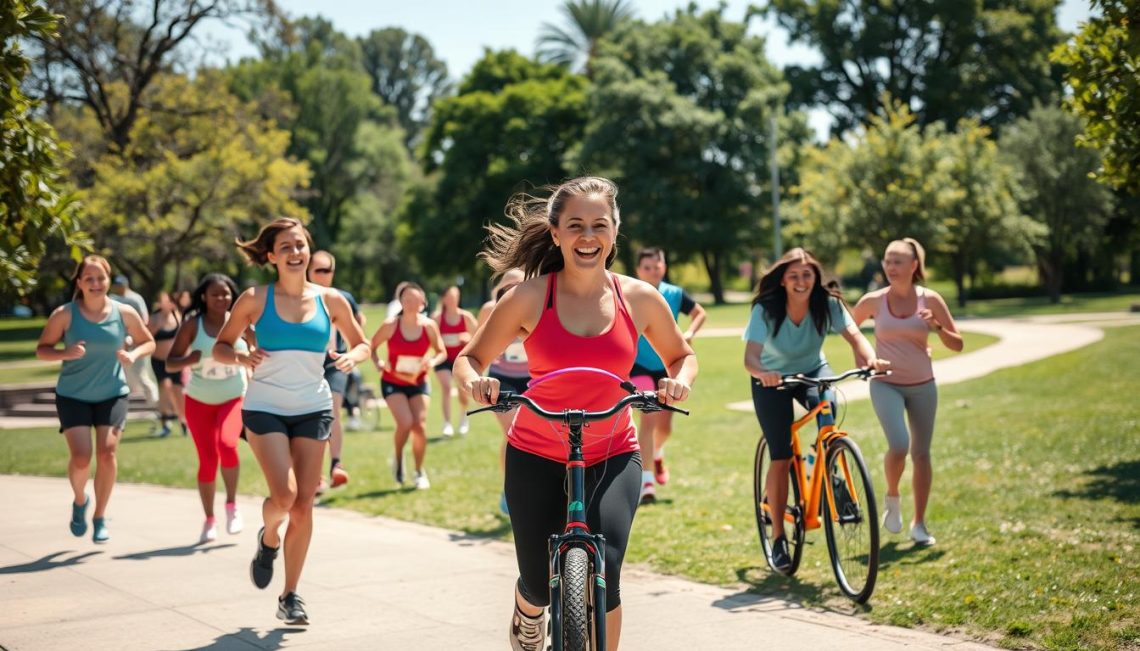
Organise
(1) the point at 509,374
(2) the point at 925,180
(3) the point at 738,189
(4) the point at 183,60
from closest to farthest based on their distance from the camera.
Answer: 1. (1) the point at 509,374
2. (4) the point at 183,60
3. (2) the point at 925,180
4. (3) the point at 738,189

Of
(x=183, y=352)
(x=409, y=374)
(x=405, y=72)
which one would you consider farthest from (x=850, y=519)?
(x=405, y=72)

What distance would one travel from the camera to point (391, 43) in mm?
102750

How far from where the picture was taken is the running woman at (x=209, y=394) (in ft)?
28.2

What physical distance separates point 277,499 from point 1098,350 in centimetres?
2296

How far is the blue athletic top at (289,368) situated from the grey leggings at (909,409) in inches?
150

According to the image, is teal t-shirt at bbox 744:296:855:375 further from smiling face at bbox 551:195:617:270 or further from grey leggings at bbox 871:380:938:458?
smiling face at bbox 551:195:617:270

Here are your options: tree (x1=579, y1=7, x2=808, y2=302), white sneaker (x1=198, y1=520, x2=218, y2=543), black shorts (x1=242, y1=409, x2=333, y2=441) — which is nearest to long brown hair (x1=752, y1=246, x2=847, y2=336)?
black shorts (x1=242, y1=409, x2=333, y2=441)

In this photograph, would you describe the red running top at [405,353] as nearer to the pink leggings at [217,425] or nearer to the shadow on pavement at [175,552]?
the pink leggings at [217,425]

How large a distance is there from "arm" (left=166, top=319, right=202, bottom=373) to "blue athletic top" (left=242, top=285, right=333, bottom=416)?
6.44 feet

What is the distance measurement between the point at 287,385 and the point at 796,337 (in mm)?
3233

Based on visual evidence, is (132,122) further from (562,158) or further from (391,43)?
(391,43)

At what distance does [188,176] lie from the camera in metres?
38.1

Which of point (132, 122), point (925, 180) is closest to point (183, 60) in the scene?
point (132, 122)

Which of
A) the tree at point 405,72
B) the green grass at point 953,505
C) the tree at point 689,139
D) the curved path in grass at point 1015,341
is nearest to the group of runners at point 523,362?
the green grass at point 953,505
